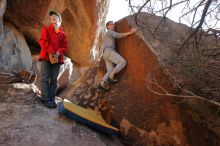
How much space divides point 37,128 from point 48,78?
111cm

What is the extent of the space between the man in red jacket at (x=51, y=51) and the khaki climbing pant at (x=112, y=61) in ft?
3.79

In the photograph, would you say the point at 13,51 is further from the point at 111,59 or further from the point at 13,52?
the point at 111,59

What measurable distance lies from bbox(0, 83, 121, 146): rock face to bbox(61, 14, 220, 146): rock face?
67 centimetres

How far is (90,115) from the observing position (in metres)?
6.64

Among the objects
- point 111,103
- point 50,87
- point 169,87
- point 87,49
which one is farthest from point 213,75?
point 87,49

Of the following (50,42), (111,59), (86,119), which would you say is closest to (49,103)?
(86,119)

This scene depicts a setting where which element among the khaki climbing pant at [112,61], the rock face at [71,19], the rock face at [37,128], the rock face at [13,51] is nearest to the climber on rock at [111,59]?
the khaki climbing pant at [112,61]

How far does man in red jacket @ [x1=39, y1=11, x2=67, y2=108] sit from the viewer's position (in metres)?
6.32

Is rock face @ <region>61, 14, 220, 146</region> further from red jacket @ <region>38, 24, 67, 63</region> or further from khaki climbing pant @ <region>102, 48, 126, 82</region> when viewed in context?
red jacket @ <region>38, 24, 67, 63</region>

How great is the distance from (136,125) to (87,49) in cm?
753

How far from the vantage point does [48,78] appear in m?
6.44

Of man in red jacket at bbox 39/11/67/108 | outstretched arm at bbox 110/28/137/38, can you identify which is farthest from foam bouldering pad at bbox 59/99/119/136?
outstretched arm at bbox 110/28/137/38

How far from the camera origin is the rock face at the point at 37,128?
17.8 ft

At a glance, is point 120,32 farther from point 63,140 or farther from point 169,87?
point 63,140
